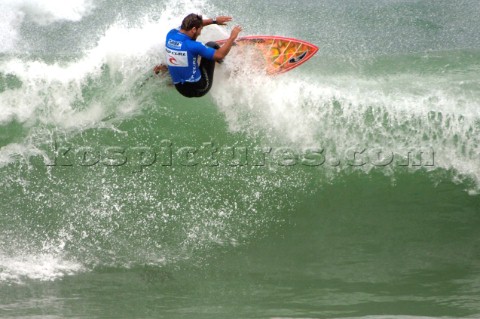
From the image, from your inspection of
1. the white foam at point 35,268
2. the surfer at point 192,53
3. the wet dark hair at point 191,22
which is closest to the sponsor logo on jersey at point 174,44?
the surfer at point 192,53

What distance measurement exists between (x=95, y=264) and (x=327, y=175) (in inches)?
92.0

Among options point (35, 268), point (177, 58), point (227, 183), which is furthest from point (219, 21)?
point (35, 268)

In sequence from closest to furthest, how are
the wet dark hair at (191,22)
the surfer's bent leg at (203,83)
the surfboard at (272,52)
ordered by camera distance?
the wet dark hair at (191,22), the surfer's bent leg at (203,83), the surfboard at (272,52)

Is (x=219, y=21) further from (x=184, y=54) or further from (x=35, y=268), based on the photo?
(x=35, y=268)

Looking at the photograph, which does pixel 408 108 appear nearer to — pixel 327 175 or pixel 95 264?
pixel 327 175

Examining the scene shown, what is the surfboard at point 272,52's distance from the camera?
6.86m

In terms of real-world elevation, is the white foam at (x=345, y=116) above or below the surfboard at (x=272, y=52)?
below

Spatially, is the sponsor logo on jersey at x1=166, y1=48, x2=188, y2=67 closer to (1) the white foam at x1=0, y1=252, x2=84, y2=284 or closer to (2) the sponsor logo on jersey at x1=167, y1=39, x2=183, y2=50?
(2) the sponsor logo on jersey at x1=167, y1=39, x2=183, y2=50

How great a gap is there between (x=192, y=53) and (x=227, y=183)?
138 cm

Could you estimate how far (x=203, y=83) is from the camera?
6598 mm

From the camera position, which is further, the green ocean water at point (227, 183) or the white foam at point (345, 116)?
the white foam at point (345, 116)

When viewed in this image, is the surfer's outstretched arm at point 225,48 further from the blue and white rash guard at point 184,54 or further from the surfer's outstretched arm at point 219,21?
the surfer's outstretched arm at point 219,21

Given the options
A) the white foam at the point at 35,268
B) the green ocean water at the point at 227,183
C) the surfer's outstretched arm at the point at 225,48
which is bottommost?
the white foam at the point at 35,268

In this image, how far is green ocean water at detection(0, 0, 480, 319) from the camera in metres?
6.34
